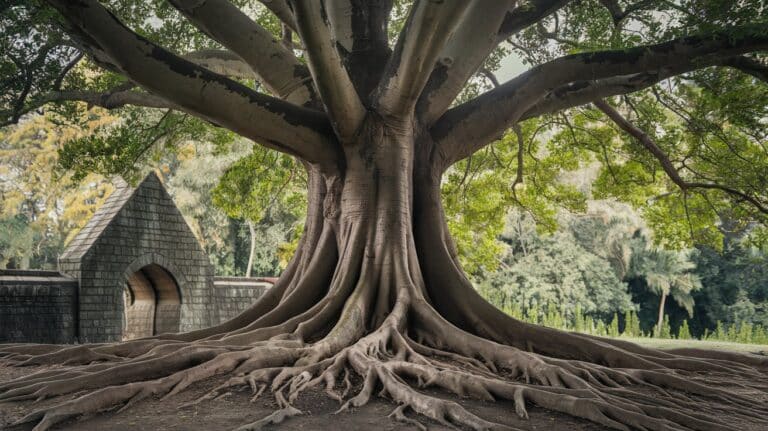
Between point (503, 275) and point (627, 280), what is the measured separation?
265 inches

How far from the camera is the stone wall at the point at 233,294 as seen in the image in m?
15.9

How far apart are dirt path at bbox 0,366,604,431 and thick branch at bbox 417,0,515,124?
389 centimetres

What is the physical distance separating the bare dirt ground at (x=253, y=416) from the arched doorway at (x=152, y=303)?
10989 millimetres

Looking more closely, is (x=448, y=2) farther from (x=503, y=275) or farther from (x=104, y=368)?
(x=503, y=275)

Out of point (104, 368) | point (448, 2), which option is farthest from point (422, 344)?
point (448, 2)

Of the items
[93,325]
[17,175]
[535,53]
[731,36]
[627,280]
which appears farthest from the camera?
[627,280]

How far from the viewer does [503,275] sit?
29.0 m

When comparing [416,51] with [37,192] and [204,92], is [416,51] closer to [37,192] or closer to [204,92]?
[204,92]

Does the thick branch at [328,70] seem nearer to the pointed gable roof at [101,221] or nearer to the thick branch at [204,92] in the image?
the thick branch at [204,92]

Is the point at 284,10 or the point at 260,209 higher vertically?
the point at 284,10

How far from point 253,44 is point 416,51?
2.66m

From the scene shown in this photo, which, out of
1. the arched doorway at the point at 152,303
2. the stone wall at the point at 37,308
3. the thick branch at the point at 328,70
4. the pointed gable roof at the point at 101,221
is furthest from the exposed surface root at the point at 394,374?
the arched doorway at the point at 152,303

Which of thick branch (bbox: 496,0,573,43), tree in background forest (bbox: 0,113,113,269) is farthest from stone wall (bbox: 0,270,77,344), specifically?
tree in background forest (bbox: 0,113,113,269)

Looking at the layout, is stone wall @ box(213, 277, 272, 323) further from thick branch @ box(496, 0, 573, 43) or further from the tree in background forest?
the tree in background forest
